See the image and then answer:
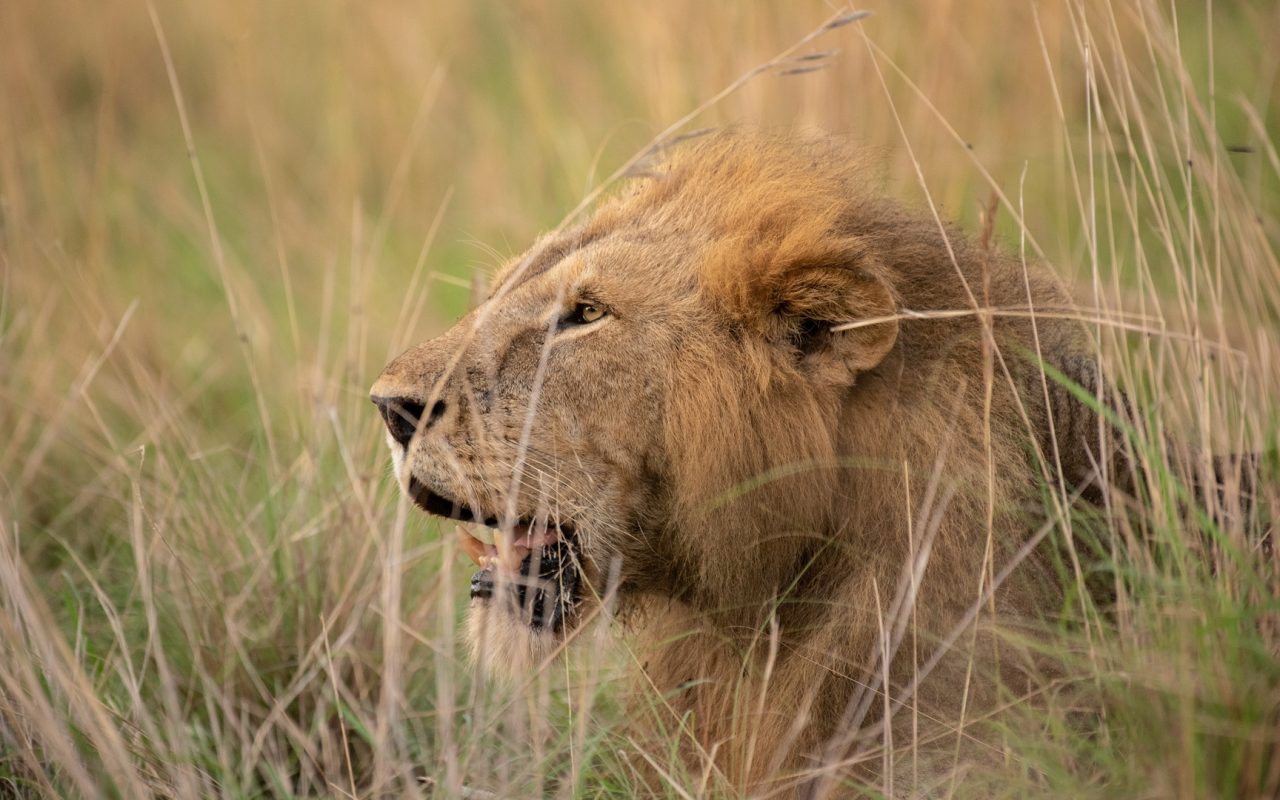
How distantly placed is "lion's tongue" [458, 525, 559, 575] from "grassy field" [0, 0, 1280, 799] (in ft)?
0.59

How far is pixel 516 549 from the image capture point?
284cm

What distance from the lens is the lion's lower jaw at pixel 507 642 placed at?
2.86 meters

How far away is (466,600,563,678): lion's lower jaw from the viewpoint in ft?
9.38

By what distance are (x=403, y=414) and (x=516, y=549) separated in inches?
14.8

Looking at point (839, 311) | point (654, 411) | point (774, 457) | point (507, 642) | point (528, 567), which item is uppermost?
point (839, 311)

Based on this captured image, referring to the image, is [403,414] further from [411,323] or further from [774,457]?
[411,323]

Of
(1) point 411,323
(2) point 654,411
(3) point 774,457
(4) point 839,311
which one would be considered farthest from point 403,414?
(1) point 411,323

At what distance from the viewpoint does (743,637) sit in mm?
2826

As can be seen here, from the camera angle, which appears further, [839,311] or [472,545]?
[472,545]

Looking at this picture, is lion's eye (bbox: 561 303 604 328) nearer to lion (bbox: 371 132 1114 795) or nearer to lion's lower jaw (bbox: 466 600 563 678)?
lion (bbox: 371 132 1114 795)

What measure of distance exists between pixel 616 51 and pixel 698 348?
194 inches

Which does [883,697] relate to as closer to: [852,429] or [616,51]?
[852,429]

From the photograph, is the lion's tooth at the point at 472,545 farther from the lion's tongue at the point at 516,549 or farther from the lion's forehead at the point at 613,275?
the lion's forehead at the point at 613,275

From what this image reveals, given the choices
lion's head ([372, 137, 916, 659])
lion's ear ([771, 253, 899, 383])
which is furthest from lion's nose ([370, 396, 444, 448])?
lion's ear ([771, 253, 899, 383])
